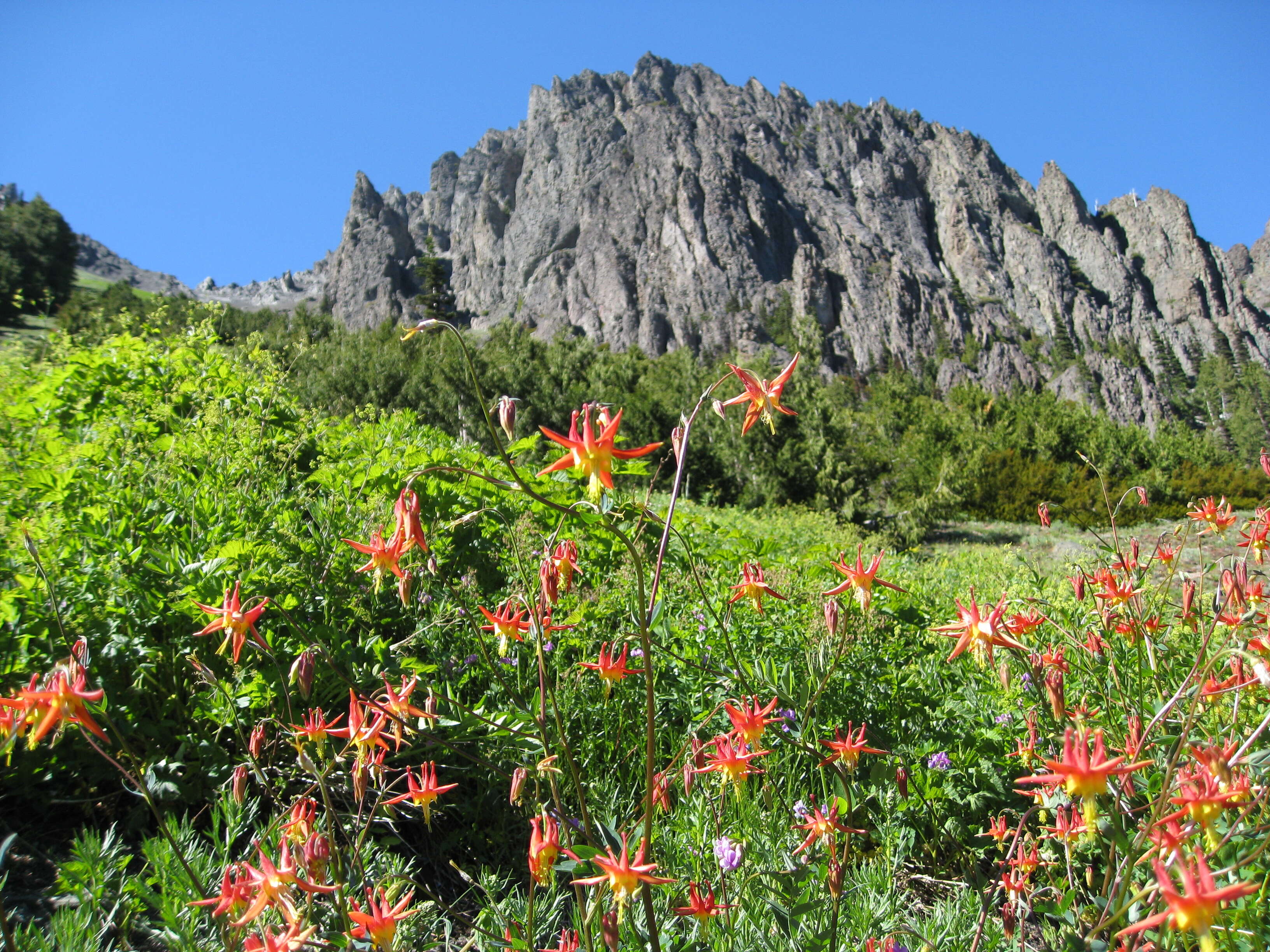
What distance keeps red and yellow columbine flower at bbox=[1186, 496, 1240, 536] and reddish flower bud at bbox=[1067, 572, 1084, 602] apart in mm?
369

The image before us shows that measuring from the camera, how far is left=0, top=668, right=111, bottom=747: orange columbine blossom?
91 centimetres

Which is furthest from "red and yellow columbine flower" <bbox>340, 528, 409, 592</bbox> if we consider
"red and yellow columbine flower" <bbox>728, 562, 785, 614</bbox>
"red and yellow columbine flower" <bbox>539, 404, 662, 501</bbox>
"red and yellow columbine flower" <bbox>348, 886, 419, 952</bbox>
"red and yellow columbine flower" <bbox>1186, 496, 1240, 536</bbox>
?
"red and yellow columbine flower" <bbox>1186, 496, 1240, 536</bbox>

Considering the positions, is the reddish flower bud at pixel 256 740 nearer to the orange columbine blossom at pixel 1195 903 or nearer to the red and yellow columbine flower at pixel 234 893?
the red and yellow columbine flower at pixel 234 893

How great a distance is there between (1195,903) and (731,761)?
2.14 feet

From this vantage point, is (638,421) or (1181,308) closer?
(638,421)

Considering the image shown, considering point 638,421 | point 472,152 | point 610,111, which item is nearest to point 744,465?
point 638,421

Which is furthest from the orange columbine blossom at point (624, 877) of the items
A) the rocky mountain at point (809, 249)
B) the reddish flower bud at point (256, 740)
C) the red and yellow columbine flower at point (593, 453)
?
the rocky mountain at point (809, 249)

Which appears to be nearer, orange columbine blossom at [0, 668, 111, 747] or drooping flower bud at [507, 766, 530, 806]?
orange columbine blossom at [0, 668, 111, 747]

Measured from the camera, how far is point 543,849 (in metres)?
1.04

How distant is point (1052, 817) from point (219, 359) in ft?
16.4

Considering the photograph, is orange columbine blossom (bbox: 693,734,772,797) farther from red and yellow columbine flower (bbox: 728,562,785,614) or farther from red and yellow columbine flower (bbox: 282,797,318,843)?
red and yellow columbine flower (bbox: 282,797,318,843)

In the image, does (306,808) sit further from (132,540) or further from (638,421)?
(638,421)

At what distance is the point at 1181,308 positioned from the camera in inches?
3145

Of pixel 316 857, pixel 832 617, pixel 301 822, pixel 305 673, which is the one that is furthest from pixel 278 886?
pixel 832 617
